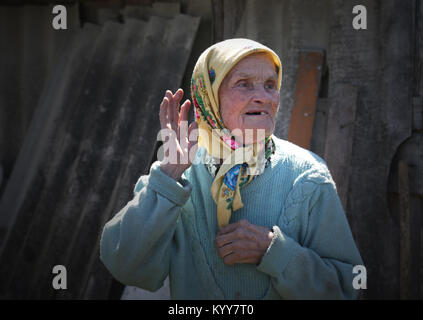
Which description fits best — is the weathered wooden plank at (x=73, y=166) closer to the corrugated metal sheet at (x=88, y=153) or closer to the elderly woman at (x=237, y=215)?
the corrugated metal sheet at (x=88, y=153)

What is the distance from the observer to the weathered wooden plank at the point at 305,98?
9.15ft

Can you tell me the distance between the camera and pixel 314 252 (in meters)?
1.58

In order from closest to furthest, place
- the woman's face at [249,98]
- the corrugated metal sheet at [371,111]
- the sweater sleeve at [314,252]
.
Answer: the sweater sleeve at [314,252], the woman's face at [249,98], the corrugated metal sheet at [371,111]

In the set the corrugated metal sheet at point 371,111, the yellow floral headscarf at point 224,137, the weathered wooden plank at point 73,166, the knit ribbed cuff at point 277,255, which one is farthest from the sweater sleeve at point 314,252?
the weathered wooden plank at point 73,166

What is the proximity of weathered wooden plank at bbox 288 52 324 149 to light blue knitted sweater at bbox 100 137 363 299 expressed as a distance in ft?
3.38

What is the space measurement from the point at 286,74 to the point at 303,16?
0.43 metres

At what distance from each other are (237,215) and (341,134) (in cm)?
125

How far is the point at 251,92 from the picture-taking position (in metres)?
1.65

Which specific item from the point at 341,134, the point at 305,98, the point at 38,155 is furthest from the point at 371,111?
the point at 38,155

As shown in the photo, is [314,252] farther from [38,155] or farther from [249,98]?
[38,155]

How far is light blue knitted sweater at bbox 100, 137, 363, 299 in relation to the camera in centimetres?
154

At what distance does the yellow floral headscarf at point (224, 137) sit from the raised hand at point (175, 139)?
3.7 inches

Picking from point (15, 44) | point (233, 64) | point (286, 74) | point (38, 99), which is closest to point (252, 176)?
point (233, 64)

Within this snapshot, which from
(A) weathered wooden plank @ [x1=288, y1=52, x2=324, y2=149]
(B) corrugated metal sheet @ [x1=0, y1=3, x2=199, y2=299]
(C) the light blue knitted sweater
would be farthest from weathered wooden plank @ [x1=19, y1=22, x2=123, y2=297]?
(C) the light blue knitted sweater
